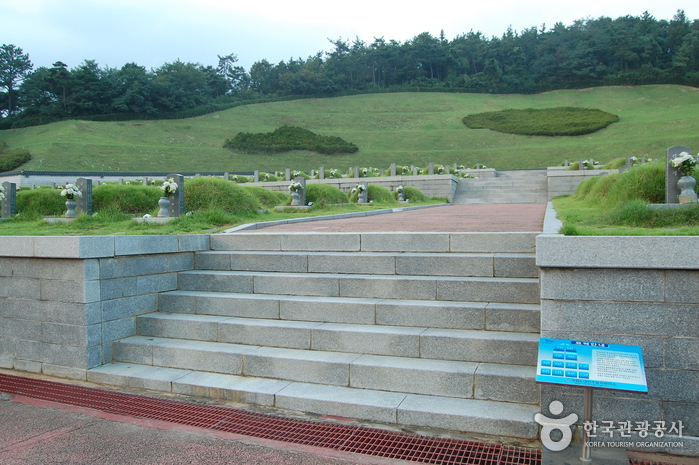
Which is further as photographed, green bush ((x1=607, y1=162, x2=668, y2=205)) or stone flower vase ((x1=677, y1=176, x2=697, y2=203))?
green bush ((x1=607, y1=162, x2=668, y2=205))

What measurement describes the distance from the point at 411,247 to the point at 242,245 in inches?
77.5

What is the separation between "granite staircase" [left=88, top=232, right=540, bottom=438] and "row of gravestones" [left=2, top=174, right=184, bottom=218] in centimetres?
306

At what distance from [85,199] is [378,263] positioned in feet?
23.0

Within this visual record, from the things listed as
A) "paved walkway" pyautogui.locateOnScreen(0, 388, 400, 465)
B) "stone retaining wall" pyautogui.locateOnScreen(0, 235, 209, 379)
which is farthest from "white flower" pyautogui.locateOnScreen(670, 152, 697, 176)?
"stone retaining wall" pyautogui.locateOnScreen(0, 235, 209, 379)

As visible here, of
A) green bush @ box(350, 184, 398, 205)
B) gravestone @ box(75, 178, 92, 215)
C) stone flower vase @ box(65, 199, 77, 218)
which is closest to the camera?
stone flower vase @ box(65, 199, 77, 218)

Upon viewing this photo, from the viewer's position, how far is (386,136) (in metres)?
45.5

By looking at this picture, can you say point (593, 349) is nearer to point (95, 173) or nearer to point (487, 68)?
point (95, 173)

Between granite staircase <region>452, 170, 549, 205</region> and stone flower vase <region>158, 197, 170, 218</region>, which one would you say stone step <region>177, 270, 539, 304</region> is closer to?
stone flower vase <region>158, 197, 170, 218</region>

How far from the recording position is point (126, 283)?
452cm

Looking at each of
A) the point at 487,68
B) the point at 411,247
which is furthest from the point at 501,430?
the point at 487,68

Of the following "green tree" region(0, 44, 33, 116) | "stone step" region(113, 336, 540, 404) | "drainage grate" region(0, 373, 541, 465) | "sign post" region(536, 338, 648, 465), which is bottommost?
"drainage grate" region(0, 373, 541, 465)

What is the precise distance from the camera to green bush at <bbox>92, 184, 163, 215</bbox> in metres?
10.1

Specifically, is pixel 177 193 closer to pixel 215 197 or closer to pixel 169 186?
pixel 169 186

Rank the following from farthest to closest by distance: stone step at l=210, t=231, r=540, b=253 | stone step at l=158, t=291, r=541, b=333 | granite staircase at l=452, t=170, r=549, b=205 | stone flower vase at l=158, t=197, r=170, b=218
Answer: granite staircase at l=452, t=170, r=549, b=205 < stone flower vase at l=158, t=197, r=170, b=218 < stone step at l=210, t=231, r=540, b=253 < stone step at l=158, t=291, r=541, b=333
